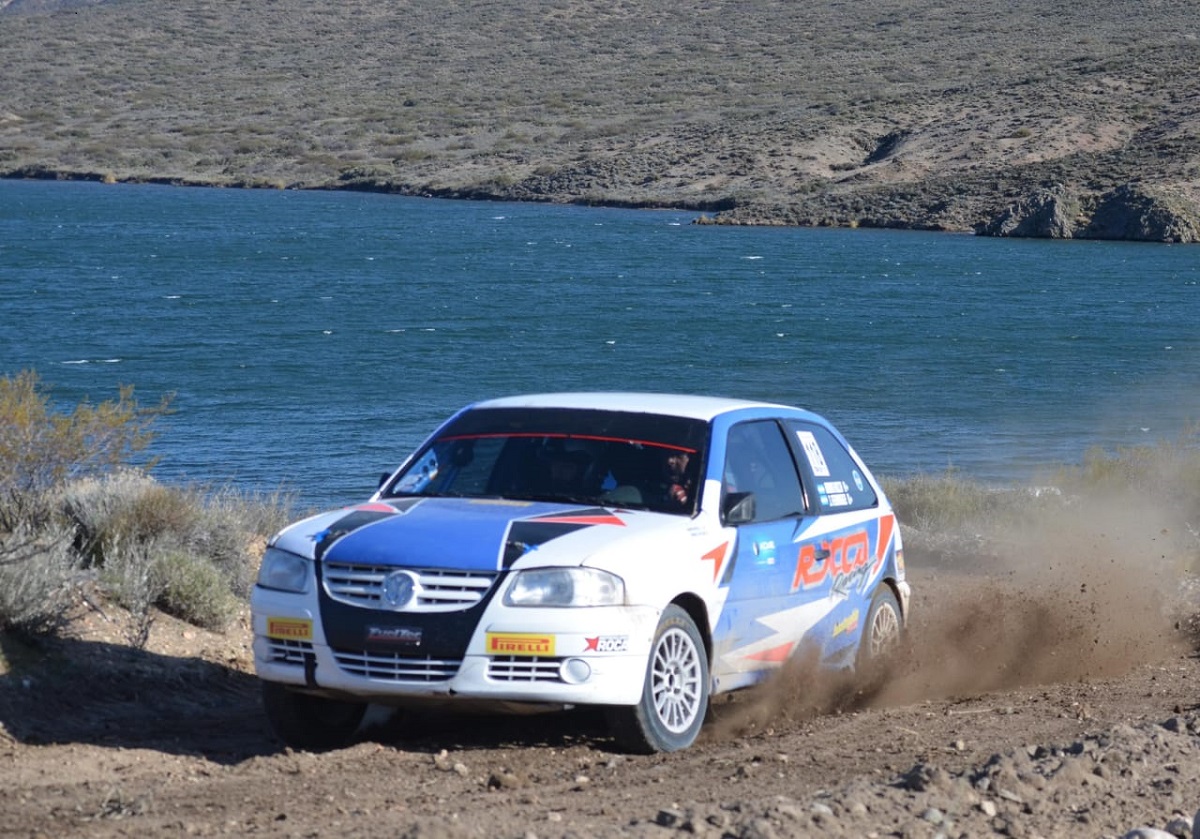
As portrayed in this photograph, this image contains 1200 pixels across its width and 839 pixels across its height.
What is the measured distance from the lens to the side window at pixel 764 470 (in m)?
7.77

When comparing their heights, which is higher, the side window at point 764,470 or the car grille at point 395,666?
the side window at point 764,470

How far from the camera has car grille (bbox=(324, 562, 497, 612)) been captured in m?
6.66

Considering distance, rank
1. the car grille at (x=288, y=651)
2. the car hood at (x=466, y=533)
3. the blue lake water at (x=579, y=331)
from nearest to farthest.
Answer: the car hood at (x=466, y=533)
the car grille at (x=288, y=651)
the blue lake water at (x=579, y=331)

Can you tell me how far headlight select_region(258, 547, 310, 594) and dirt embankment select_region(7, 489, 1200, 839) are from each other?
67 cm

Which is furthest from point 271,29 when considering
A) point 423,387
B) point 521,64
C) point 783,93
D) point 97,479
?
point 97,479

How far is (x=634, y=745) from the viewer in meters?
6.94

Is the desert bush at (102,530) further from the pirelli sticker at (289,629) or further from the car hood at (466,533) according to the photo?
the car hood at (466,533)

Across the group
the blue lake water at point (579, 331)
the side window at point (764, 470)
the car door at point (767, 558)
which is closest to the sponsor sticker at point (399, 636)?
the car door at point (767, 558)

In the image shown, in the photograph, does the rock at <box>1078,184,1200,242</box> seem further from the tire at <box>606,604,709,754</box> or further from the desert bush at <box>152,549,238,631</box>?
the tire at <box>606,604,709,754</box>

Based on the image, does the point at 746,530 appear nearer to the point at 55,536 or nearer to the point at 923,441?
the point at 55,536

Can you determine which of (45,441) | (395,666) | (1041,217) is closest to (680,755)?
(395,666)

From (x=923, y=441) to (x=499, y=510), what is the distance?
19511 mm

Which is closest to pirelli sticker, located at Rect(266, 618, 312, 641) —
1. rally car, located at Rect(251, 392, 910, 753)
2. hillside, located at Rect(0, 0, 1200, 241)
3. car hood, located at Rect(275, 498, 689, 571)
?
rally car, located at Rect(251, 392, 910, 753)

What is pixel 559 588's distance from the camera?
6.70 m
